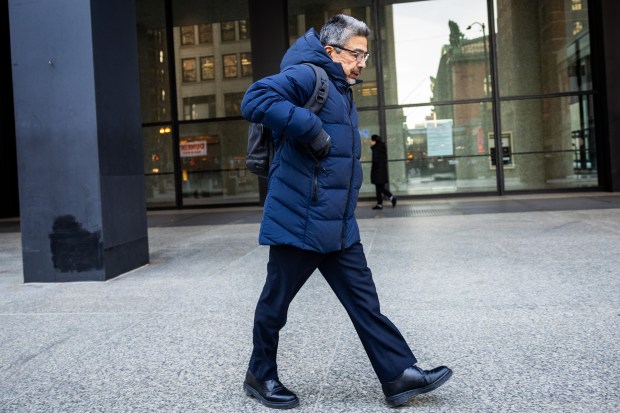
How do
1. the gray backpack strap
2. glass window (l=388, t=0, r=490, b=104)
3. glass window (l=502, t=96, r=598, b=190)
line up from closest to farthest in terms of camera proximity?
the gray backpack strap → glass window (l=502, t=96, r=598, b=190) → glass window (l=388, t=0, r=490, b=104)

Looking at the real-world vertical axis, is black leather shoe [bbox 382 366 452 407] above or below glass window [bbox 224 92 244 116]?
below

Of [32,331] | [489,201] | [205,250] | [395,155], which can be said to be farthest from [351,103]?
[395,155]

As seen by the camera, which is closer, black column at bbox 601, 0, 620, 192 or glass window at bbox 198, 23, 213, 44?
black column at bbox 601, 0, 620, 192

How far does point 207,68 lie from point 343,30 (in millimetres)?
15626

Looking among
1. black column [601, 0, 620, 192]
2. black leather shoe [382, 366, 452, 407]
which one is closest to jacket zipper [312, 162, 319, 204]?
black leather shoe [382, 366, 452, 407]

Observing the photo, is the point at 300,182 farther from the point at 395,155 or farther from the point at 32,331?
the point at 395,155

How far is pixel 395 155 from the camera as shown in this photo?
17.1 metres

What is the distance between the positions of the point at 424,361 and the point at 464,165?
1405 cm

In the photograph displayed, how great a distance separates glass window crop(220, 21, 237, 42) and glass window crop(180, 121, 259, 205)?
2.50 meters

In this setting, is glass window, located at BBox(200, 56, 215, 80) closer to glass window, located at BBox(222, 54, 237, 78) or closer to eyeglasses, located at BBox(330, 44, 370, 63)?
glass window, located at BBox(222, 54, 237, 78)

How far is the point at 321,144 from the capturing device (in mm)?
2727

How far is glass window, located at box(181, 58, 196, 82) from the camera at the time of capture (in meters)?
17.9

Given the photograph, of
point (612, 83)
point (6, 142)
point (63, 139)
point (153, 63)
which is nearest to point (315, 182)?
point (63, 139)

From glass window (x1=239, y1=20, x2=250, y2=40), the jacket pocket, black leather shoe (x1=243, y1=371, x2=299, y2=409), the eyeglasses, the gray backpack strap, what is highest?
glass window (x1=239, y1=20, x2=250, y2=40)
